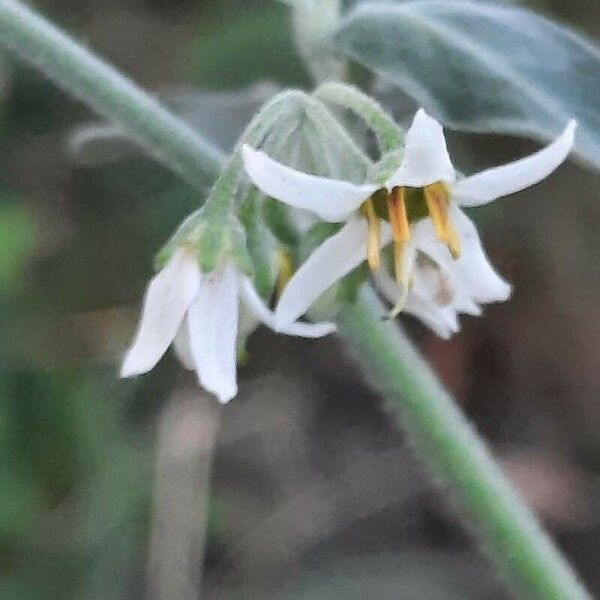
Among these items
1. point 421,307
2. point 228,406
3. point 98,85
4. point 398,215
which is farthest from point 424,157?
point 228,406

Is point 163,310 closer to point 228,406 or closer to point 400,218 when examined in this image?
point 400,218

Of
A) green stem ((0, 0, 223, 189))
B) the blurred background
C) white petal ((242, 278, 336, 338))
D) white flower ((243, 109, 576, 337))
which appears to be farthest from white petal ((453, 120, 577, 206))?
the blurred background

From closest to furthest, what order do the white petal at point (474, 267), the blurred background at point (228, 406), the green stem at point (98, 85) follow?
the white petal at point (474, 267)
the green stem at point (98, 85)
the blurred background at point (228, 406)

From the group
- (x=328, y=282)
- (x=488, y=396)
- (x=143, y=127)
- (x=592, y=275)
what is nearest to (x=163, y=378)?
(x=488, y=396)

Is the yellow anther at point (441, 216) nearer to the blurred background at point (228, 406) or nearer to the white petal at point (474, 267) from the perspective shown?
the white petal at point (474, 267)

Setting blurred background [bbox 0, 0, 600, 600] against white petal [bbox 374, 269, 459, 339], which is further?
blurred background [bbox 0, 0, 600, 600]

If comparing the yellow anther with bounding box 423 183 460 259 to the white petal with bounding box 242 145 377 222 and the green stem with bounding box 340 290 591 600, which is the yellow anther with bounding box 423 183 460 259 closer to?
the white petal with bounding box 242 145 377 222

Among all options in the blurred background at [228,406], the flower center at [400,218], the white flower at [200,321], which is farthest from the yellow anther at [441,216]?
the blurred background at [228,406]

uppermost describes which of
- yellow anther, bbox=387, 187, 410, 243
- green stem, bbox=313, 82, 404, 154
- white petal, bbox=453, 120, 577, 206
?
green stem, bbox=313, 82, 404, 154

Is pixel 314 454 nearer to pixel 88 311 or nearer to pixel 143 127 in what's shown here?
pixel 88 311
